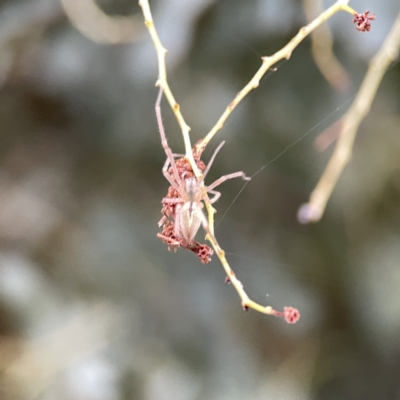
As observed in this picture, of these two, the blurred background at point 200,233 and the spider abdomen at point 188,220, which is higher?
the blurred background at point 200,233

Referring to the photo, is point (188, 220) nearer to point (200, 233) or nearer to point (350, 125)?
point (200, 233)

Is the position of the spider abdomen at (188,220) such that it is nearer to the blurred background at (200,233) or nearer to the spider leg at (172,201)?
the spider leg at (172,201)

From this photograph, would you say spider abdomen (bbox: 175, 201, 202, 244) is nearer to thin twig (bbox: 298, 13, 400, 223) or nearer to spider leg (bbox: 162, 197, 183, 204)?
spider leg (bbox: 162, 197, 183, 204)

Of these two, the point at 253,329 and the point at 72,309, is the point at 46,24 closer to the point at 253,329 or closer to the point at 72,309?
the point at 72,309

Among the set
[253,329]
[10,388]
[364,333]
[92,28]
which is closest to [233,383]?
[253,329]

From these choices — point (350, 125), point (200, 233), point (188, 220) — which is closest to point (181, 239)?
point (188, 220)

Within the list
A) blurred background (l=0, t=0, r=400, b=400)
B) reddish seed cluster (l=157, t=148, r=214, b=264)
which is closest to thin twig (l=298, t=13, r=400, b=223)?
blurred background (l=0, t=0, r=400, b=400)

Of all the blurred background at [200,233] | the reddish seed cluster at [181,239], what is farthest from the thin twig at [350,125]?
the reddish seed cluster at [181,239]
